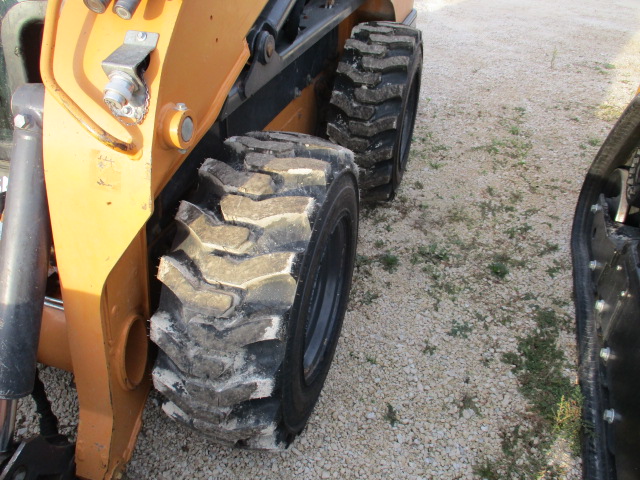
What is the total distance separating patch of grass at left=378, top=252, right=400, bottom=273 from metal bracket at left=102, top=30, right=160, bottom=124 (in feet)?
6.81

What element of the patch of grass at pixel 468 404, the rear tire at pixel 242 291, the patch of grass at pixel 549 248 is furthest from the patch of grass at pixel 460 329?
the rear tire at pixel 242 291

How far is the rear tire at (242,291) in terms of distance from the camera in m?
1.53

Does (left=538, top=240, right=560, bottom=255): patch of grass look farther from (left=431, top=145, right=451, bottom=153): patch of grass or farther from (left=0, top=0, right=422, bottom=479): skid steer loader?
(left=0, top=0, right=422, bottom=479): skid steer loader

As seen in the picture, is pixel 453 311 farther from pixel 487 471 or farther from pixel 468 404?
pixel 487 471

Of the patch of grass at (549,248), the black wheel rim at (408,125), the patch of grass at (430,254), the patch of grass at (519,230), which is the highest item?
the black wheel rim at (408,125)

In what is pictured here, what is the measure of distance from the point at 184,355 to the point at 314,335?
2.82 feet

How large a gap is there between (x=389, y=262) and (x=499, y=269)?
0.63 meters

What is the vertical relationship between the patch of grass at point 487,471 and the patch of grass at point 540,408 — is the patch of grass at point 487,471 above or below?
below

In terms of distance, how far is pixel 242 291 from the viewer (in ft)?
5.03

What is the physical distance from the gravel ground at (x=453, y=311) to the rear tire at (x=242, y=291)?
0.99 ft

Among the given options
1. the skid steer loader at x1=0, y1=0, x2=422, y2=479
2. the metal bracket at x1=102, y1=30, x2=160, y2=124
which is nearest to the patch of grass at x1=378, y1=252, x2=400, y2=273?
the skid steer loader at x1=0, y1=0, x2=422, y2=479

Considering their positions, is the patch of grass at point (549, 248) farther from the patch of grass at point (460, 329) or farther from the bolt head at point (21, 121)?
the bolt head at point (21, 121)

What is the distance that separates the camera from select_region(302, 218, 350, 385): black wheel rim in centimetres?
224

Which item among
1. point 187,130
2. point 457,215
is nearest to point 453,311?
point 457,215
